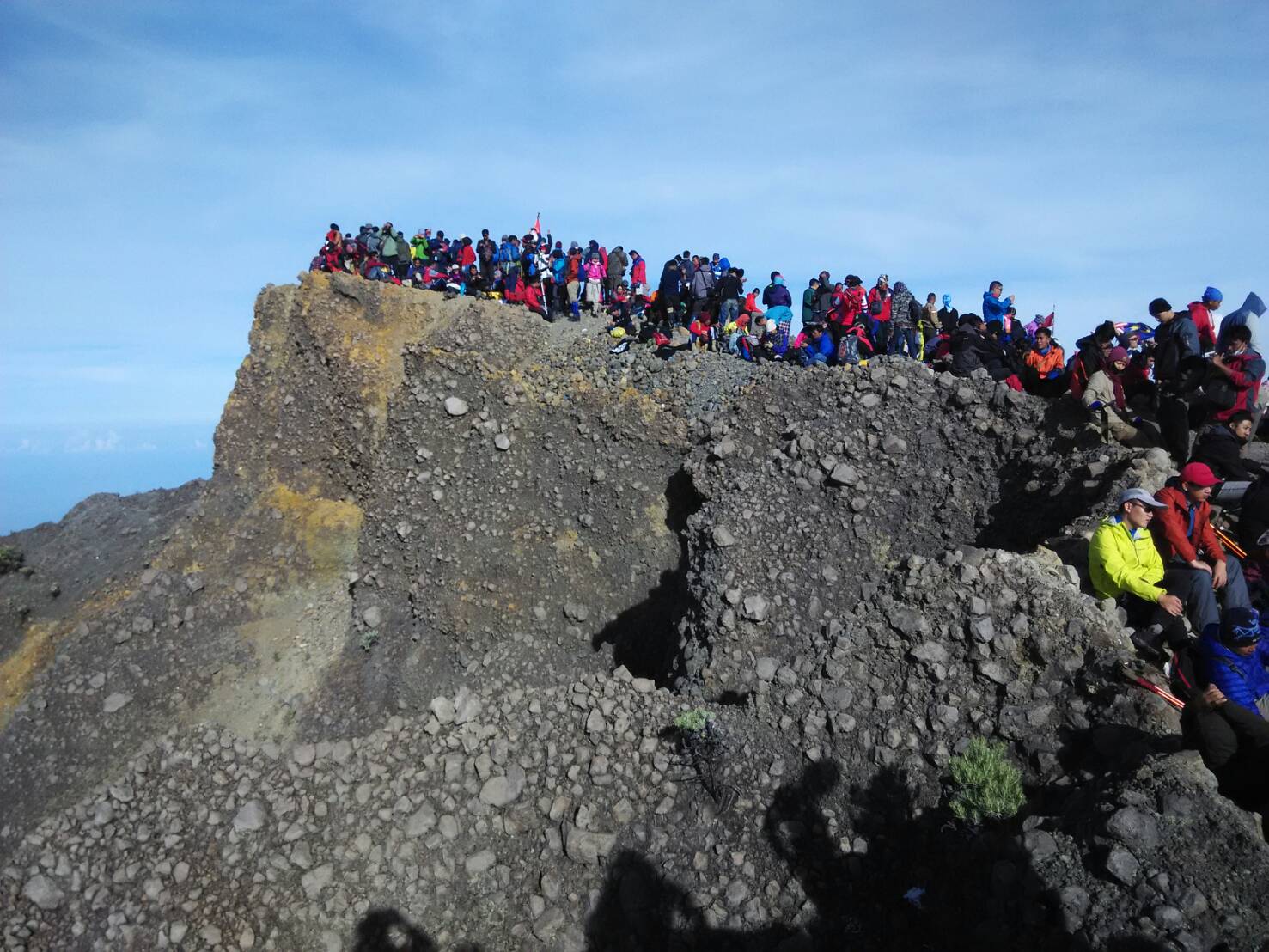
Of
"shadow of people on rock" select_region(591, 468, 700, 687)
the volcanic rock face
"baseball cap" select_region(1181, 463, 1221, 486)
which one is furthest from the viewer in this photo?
"shadow of people on rock" select_region(591, 468, 700, 687)

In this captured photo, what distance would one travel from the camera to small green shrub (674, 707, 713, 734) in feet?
24.4

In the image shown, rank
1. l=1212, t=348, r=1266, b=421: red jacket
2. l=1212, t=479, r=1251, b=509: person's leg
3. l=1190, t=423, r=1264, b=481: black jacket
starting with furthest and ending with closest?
l=1212, t=348, r=1266, b=421: red jacket, l=1190, t=423, r=1264, b=481: black jacket, l=1212, t=479, r=1251, b=509: person's leg

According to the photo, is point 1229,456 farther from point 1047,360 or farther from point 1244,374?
point 1047,360

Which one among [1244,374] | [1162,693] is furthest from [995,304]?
[1162,693]

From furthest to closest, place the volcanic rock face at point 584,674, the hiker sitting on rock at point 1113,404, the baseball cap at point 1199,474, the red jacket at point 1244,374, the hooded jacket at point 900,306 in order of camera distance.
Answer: the hooded jacket at point 900,306 → the hiker sitting on rock at point 1113,404 → the red jacket at point 1244,374 → the baseball cap at point 1199,474 → the volcanic rock face at point 584,674

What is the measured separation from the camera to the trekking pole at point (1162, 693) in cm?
599

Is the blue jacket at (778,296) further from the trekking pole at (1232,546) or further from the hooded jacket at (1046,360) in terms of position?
the trekking pole at (1232,546)

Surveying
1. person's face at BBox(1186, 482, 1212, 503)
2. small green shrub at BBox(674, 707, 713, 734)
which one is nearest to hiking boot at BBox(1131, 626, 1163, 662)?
person's face at BBox(1186, 482, 1212, 503)

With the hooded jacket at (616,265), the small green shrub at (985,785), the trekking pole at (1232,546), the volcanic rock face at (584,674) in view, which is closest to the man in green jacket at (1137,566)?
the volcanic rock face at (584,674)

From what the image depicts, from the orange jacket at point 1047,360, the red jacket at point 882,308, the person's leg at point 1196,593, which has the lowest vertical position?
the person's leg at point 1196,593

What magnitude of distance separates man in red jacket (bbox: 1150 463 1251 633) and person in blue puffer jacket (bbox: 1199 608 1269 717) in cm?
142

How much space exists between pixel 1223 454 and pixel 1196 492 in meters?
2.45

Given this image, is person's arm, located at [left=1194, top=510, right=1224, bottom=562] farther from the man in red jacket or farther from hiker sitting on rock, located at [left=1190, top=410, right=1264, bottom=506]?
hiker sitting on rock, located at [left=1190, top=410, right=1264, bottom=506]

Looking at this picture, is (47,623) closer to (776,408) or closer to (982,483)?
(776,408)
